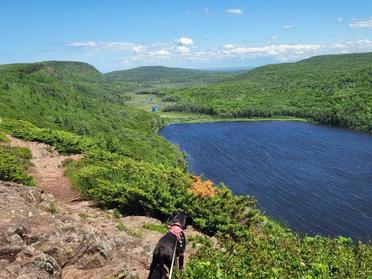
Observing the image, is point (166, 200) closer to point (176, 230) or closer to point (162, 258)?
point (176, 230)

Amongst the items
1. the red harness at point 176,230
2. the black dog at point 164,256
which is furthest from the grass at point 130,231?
the black dog at point 164,256

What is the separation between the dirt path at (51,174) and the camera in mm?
26531

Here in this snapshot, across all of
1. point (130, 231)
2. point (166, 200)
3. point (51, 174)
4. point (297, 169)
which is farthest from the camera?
point (297, 169)

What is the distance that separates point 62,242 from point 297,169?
83806 mm

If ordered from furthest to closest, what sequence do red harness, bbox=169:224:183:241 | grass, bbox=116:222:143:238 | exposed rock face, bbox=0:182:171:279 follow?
grass, bbox=116:222:143:238
exposed rock face, bbox=0:182:171:279
red harness, bbox=169:224:183:241

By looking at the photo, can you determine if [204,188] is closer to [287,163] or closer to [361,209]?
[361,209]

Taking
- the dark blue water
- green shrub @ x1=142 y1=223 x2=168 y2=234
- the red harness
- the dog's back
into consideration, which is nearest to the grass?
green shrub @ x1=142 y1=223 x2=168 y2=234

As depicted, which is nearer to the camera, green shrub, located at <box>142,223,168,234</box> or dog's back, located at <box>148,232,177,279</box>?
dog's back, located at <box>148,232,177,279</box>

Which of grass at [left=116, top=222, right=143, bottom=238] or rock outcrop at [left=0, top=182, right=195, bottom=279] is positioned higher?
rock outcrop at [left=0, top=182, right=195, bottom=279]

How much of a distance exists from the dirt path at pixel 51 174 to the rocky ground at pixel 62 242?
20.7 ft

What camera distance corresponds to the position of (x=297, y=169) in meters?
93.6

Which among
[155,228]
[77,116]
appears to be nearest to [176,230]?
[155,228]

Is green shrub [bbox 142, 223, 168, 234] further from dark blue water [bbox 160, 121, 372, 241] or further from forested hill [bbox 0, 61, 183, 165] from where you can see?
forested hill [bbox 0, 61, 183, 165]

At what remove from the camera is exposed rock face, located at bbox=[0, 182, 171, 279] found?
13.3m
